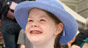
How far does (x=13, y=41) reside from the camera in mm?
3621

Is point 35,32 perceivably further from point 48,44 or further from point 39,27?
point 48,44

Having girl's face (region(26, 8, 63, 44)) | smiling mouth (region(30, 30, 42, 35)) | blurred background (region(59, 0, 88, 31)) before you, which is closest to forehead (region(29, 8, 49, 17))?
girl's face (region(26, 8, 63, 44))

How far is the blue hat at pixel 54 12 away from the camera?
6.40 ft

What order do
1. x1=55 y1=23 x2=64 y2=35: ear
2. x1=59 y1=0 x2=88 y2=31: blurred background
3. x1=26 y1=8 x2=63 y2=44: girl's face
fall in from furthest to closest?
x1=59 y1=0 x2=88 y2=31: blurred background < x1=55 y1=23 x2=64 y2=35: ear < x1=26 y1=8 x2=63 y2=44: girl's face

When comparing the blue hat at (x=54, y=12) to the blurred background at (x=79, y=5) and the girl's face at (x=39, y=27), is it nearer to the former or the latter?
the girl's face at (x=39, y=27)

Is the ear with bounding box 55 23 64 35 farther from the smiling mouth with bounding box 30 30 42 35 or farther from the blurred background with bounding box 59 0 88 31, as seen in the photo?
the blurred background with bounding box 59 0 88 31

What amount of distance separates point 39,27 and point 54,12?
160mm

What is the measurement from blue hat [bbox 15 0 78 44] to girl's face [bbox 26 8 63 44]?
0.19 ft

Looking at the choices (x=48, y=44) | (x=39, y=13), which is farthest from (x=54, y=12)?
(x=48, y=44)

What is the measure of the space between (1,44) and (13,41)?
981 mm

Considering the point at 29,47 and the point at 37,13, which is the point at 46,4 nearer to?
the point at 37,13

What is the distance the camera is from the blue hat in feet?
6.40

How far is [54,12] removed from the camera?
1.96m

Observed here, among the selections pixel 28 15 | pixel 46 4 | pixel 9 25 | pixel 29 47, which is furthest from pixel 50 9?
pixel 9 25
